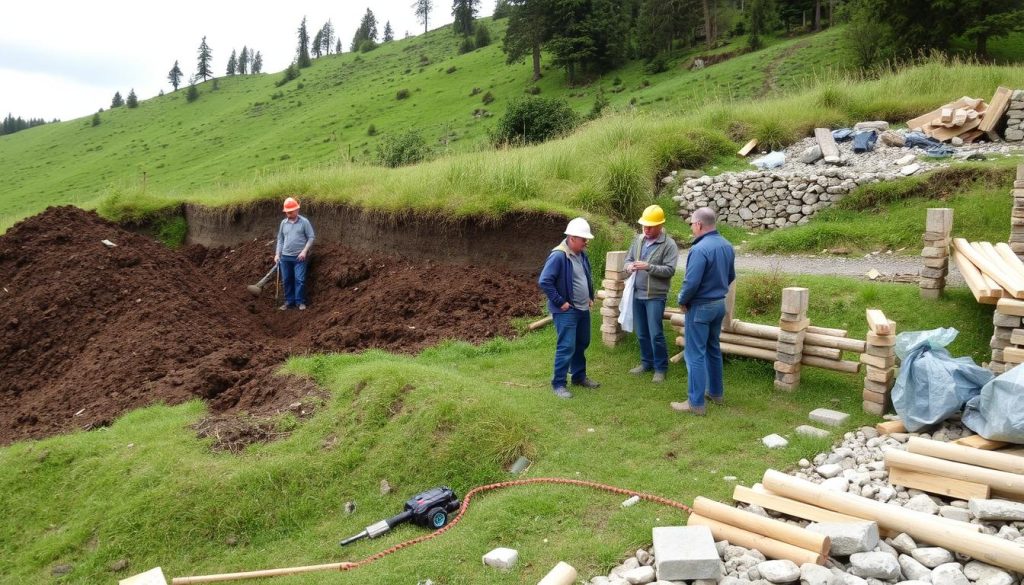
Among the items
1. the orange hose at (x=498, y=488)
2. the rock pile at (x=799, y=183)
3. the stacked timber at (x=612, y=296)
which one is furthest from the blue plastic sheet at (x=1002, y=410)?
the rock pile at (x=799, y=183)

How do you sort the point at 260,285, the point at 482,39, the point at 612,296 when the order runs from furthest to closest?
the point at 482,39 → the point at 260,285 → the point at 612,296

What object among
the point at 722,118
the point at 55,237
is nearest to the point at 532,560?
the point at 55,237

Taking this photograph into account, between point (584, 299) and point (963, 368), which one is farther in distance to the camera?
point (584, 299)

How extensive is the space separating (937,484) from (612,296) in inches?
193

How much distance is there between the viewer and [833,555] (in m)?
4.36

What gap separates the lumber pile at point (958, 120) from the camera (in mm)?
15484

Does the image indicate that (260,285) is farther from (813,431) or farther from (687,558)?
(687,558)

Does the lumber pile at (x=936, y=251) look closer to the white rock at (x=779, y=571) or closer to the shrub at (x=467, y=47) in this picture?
the white rock at (x=779, y=571)

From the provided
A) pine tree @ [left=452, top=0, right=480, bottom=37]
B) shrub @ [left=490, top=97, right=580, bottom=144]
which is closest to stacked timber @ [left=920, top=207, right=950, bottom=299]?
shrub @ [left=490, top=97, right=580, bottom=144]

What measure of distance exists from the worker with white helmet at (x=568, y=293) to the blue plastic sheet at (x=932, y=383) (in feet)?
10.9

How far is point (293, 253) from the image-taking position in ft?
44.7

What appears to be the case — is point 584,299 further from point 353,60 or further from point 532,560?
point 353,60

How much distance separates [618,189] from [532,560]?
33.6ft

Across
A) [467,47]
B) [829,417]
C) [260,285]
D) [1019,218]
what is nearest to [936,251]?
[1019,218]
